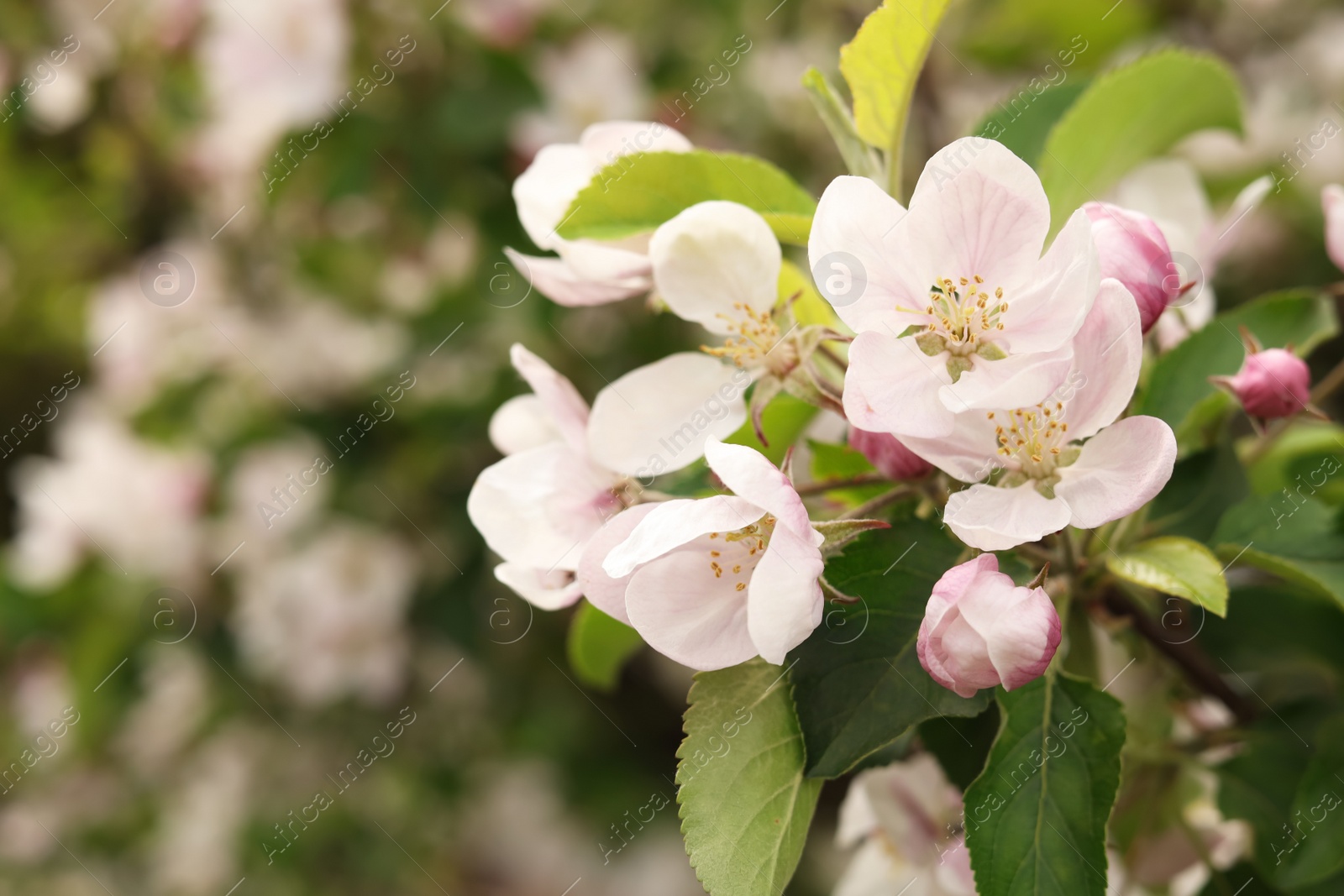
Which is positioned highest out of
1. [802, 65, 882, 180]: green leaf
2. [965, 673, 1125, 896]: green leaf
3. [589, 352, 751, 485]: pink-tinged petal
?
[802, 65, 882, 180]: green leaf

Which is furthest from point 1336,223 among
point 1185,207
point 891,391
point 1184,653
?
point 891,391

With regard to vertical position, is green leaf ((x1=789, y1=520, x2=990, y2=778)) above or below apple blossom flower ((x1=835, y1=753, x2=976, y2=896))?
above

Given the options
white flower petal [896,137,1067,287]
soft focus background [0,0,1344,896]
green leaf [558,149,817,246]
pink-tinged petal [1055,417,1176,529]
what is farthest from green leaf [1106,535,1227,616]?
soft focus background [0,0,1344,896]

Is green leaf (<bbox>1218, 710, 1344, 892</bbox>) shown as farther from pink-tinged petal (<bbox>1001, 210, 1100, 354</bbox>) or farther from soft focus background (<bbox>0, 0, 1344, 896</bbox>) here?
soft focus background (<bbox>0, 0, 1344, 896</bbox>)

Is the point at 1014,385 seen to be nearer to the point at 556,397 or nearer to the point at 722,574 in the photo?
the point at 722,574

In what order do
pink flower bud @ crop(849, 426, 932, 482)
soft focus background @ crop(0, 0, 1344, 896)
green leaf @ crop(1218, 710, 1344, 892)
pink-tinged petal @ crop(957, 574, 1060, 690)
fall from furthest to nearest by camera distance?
soft focus background @ crop(0, 0, 1344, 896) < green leaf @ crop(1218, 710, 1344, 892) < pink flower bud @ crop(849, 426, 932, 482) < pink-tinged petal @ crop(957, 574, 1060, 690)

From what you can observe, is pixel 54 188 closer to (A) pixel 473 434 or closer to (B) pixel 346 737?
(A) pixel 473 434
